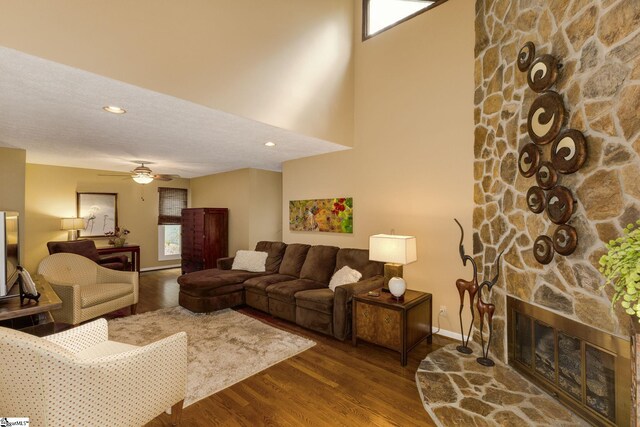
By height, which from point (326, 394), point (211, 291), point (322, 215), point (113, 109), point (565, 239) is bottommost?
point (326, 394)

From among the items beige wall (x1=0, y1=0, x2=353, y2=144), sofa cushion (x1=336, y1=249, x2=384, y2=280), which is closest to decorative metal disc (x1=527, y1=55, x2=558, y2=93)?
beige wall (x1=0, y1=0, x2=353, y2=144)

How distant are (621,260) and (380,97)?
3369mm

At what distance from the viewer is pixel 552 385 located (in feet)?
7.32

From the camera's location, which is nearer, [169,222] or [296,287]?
[296,287]

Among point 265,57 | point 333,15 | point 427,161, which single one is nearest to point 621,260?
point 427,161

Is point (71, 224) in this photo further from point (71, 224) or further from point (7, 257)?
point (7, 257)

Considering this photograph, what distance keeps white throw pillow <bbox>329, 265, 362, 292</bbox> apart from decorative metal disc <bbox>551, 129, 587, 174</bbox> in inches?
90.5

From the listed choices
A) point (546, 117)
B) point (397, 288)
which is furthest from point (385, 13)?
point (397, 288)

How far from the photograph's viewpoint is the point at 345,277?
372 cm

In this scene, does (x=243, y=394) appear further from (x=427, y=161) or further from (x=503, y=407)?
(x=427, y=161)

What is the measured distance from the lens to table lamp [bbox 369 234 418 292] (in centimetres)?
317

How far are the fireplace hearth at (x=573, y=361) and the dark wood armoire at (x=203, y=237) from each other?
5.54m

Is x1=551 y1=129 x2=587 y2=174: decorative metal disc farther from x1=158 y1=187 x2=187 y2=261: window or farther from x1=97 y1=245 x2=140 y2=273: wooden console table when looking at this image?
x1=158 y1=187 x2=187 y2=261: window

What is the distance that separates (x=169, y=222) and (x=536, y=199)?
25.8 feet
